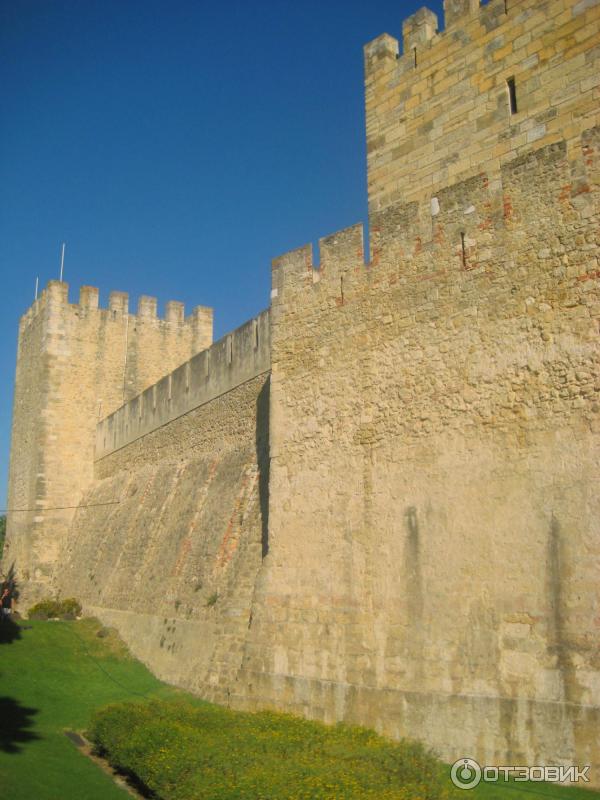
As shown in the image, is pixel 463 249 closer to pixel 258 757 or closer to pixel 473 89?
pixel 473 89

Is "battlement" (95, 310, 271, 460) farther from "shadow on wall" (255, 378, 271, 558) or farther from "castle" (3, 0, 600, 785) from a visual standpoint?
"castle" (3, 0, 600, 785)

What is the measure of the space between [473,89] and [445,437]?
4.37 metres

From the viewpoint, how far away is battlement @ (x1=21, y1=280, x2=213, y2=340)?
25886 mm

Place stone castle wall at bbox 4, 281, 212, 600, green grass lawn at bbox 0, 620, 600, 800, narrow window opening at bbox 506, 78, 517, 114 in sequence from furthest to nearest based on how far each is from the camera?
1. stone castle wall at bbox 4, 281, 212, 600
2. narrow window opening at bbox 506, 78, 517, 114
3. green grass lawn at bbox 0, 620, 600, 800

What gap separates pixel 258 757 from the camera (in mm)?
7027

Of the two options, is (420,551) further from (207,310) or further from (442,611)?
(207,310)

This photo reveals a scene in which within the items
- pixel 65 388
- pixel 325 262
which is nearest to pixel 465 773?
pixel 325 262

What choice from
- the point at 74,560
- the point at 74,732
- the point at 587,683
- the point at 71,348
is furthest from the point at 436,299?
the point at 71,348

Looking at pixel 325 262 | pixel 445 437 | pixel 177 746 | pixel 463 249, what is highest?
pixel 325 262

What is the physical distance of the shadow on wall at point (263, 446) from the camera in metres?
12.7

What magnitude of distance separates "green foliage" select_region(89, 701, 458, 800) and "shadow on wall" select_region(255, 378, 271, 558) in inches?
156

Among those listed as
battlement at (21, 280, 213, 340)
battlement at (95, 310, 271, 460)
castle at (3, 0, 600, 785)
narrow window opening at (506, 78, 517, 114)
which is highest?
battlement at (21, 280, 213, 340)

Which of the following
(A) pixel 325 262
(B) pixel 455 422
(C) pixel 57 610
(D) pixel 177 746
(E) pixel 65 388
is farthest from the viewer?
(E) pixel 65 388

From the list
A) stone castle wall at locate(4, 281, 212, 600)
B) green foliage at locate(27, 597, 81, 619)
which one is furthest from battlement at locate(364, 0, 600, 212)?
stone castle wall at locate(4, 281, 212, 600)
